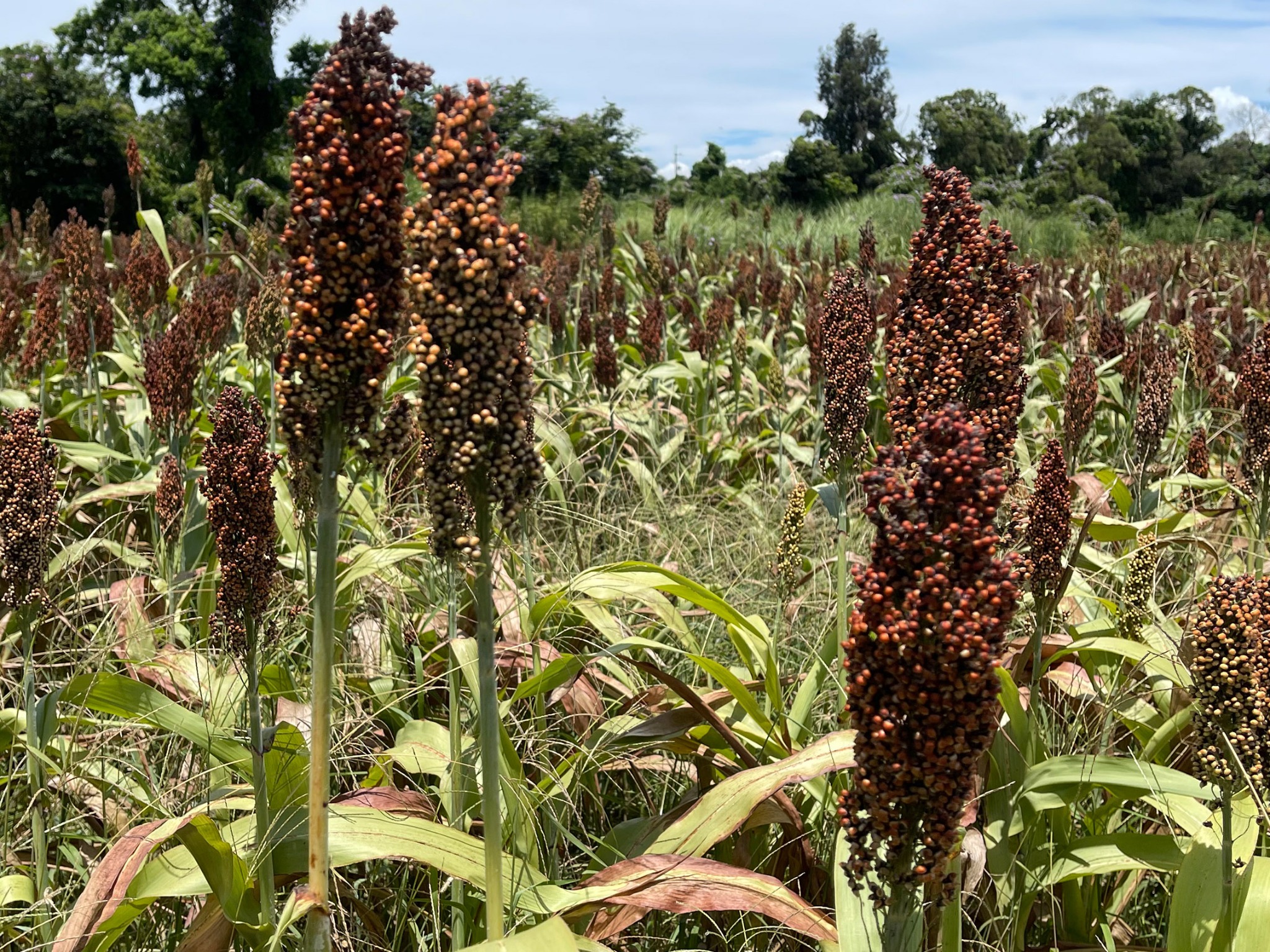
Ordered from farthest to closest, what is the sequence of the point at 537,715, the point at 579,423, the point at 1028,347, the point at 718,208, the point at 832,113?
the point at 832,113
the point at 718,208
the point at 1028,347
the point at 579,423
the point at 537,715

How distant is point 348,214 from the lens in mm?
1505

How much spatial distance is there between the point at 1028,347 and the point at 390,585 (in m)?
5.75

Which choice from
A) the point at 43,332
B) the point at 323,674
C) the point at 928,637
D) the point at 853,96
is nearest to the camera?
the point at 928,637

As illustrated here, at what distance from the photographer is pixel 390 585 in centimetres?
367

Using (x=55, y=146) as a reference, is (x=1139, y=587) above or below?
below

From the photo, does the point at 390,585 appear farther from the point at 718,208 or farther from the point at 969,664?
the point at 718,208

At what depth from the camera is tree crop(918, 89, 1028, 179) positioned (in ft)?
167

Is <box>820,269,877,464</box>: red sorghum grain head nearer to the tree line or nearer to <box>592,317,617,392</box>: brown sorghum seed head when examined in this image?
<box>592,317,617,392</box>: brown sorghum seed head

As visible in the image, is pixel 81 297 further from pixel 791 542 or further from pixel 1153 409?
pixel 1153 409

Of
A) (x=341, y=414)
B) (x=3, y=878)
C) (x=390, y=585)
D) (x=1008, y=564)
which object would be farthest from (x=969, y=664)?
(x=390, y=585)

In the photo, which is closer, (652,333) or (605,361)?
(605,361)

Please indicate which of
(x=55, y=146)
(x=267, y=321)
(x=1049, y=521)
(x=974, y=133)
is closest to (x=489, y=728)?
(x=1049, y=521)

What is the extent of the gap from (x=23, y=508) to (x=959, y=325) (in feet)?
7.35

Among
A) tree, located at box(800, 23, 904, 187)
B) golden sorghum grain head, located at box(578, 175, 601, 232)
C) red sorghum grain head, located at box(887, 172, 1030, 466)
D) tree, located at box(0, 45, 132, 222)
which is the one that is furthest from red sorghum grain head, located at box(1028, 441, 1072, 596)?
tree, located at box(800, 23, 904, 187)
